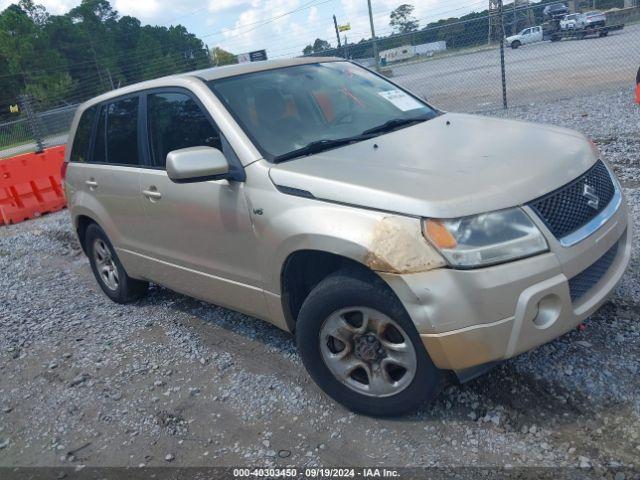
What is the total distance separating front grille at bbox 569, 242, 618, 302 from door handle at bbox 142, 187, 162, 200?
2640mm

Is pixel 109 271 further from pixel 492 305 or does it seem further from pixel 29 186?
pixel 29 186

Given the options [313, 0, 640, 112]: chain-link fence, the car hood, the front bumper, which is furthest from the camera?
[313, 0, 640, 112]: chain-link fence

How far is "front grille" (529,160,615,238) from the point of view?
2.72 m

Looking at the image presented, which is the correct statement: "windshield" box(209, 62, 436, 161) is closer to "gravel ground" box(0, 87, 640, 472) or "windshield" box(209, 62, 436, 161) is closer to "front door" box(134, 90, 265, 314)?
"front door" box(134, 90, 265, 314)

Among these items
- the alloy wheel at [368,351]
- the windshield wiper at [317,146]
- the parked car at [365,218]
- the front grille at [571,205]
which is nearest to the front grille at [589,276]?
the parked car at [365,218]

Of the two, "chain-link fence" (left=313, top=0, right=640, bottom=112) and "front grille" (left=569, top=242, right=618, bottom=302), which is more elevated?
"front grille" (left=569, top=242, right=618, bottom=302)

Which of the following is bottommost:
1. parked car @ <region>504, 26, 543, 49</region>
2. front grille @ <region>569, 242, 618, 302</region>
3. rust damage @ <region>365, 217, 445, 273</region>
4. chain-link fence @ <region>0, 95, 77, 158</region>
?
parked car @ <region>504, 26, 543, 49</region>

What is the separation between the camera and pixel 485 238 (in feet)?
8.52

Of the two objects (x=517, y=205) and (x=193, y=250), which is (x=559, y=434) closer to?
(x=517, y=205)

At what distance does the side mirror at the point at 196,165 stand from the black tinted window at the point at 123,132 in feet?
3.86

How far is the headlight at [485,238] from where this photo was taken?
257 centimetres

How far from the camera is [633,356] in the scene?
10.5 feet

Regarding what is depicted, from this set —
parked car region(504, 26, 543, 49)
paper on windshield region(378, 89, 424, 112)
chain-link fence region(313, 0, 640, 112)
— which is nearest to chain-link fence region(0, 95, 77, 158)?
chain-link fence region(313, 0, 640, 112)

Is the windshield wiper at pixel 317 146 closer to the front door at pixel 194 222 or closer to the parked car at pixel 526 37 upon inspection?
the front door at pixel 194 222
